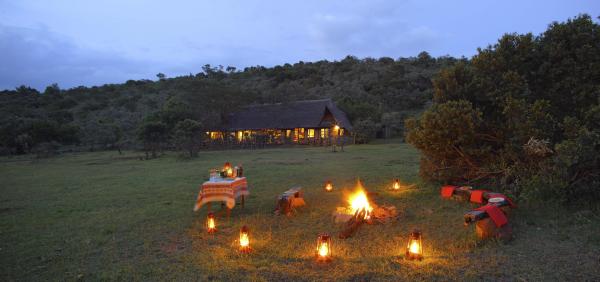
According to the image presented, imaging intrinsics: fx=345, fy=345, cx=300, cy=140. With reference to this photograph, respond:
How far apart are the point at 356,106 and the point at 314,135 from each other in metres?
6.59

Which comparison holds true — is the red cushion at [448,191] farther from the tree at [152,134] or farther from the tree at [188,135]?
the tree at [152,134]

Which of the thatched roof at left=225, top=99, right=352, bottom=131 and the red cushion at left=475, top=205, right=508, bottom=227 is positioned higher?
the thatched roof at left=225, top=99, right=352, bottom=131

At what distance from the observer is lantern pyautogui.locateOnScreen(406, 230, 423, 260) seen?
4.36m

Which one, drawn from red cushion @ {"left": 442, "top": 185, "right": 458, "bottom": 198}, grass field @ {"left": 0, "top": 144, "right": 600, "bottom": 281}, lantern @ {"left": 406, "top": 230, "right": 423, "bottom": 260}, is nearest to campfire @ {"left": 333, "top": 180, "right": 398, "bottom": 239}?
grass field @ {"left": 0, "top": 144, "right": 600, "bottom": 281}

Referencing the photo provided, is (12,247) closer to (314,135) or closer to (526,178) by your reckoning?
(526,178)

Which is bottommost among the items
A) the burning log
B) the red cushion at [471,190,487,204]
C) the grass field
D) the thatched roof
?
the grass field

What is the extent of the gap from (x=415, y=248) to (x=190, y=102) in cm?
3494

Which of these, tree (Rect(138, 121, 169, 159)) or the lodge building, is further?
the lodge building

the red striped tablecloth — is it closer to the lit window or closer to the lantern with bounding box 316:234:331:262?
the lantern with bounding box 316:234:331:262

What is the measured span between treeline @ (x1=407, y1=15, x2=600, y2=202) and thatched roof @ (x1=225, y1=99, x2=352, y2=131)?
24798mm

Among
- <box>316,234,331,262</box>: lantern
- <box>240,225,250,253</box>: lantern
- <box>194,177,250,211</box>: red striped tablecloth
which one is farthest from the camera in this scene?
<box>194,177,250,211</box>: red striped tablecloth

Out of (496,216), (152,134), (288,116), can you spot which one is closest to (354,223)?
(496,216)

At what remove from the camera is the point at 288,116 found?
3662 cm

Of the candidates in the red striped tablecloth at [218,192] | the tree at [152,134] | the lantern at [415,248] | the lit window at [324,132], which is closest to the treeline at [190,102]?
the tree at [152,134]
